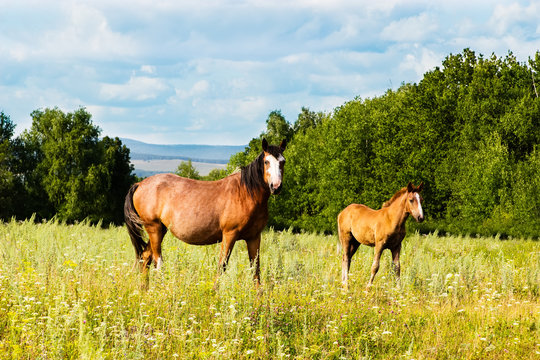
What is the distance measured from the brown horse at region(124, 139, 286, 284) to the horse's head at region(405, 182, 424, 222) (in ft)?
10.7

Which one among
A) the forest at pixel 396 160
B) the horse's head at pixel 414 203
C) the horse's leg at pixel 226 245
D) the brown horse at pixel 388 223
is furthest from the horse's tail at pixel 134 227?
the forest at pixel 396 160

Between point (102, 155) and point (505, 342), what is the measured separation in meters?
61.3

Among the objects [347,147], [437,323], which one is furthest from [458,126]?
[437,323]

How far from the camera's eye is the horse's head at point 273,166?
6949 millimetres

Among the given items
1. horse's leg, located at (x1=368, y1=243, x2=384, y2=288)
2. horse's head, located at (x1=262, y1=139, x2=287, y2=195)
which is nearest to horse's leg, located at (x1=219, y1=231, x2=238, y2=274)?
horse's head, located at (x1=262, y1=139, x2=287, y2=195)

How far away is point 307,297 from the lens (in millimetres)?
7062

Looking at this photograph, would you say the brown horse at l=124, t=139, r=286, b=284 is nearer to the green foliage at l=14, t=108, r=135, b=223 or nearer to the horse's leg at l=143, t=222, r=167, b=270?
the horse's leg at l=143, t=222, r=167, b=270

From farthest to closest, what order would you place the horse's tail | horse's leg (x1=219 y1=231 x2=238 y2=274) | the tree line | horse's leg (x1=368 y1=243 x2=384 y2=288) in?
1. the tree line
2. horse's leg (x1=368 y1=243 x2=384 y2=288)
3. the horse's tail
4. horse's leg (x1=219 y1=231 x2=238 y2=274)

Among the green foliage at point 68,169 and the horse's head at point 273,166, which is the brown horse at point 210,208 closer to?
the horse's head at point 273,166

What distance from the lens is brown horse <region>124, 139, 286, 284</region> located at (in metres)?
7.52

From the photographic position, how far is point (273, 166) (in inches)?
279

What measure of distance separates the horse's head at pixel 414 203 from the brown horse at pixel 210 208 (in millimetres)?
3261

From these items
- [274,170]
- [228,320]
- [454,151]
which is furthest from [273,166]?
[454,151]

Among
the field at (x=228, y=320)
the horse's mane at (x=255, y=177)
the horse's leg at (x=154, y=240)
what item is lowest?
the field at (x=228, y=320)
